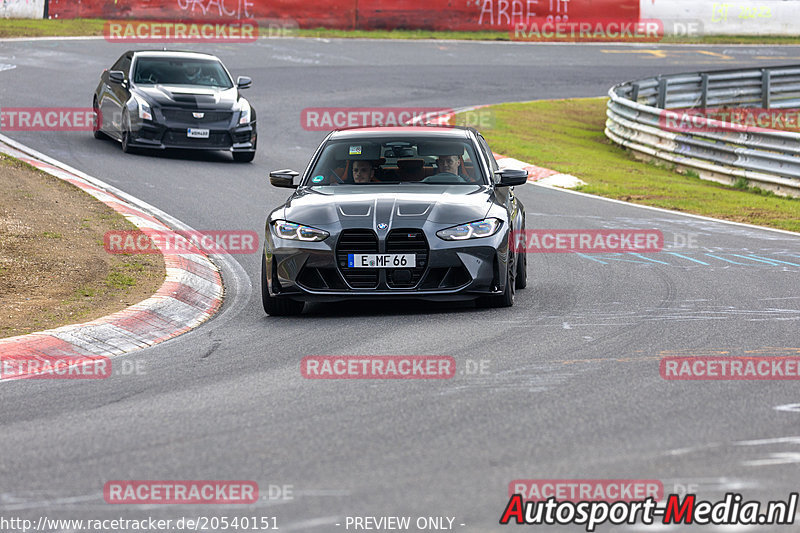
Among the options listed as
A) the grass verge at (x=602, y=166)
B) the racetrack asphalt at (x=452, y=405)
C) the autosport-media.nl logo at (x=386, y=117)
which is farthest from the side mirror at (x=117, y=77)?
the grass verge at (x=602, y=166)

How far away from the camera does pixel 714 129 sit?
20406 mm

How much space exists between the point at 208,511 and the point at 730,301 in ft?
20.0

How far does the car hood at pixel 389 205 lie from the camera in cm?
916

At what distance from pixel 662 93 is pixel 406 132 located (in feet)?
62.3

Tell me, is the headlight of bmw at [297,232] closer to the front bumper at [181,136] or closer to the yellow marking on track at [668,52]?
the front bumper at [181,136]

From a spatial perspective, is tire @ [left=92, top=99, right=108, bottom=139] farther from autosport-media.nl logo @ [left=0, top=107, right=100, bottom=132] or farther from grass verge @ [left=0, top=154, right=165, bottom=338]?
grass verge @ [left=0, top=154, right=165, bottom=338]

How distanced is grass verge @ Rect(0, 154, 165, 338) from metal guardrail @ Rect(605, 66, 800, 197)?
10.6m

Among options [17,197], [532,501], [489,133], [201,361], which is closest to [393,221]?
[201,361]

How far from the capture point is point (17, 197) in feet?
44.0

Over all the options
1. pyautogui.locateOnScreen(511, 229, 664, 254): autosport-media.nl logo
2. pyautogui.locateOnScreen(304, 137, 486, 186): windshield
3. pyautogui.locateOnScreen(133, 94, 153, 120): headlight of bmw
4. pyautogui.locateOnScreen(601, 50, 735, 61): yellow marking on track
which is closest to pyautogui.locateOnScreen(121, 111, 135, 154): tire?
pyautogui.locateOnScreen(133, 94, 153, 120): headlight of bmw

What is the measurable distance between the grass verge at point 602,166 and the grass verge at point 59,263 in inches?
327

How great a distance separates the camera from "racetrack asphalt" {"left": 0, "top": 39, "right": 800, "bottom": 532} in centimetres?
496

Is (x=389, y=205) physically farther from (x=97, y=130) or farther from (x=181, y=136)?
(x=97, y=130)

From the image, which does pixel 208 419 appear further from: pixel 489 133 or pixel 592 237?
pixel 489 133
